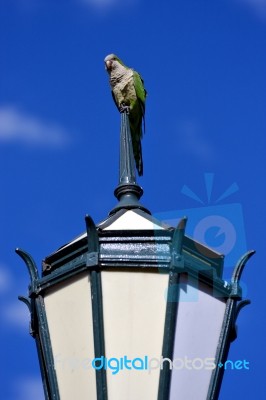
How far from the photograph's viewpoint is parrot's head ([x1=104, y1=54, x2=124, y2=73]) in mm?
4930

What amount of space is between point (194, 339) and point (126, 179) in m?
1.15

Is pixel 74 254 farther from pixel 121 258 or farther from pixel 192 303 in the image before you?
pixel 192 303

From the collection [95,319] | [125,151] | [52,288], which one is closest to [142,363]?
[95,319]

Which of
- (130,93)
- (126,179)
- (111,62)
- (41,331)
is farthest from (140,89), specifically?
(41,331)

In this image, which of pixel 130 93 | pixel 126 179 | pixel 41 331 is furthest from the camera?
pixel 130 93

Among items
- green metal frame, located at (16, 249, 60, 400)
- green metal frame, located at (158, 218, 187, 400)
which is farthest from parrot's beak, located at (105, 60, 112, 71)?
green metal frame, located at (158, 218, 187, 400)

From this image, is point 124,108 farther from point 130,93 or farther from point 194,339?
point 194,339

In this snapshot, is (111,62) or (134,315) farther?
(111,62)

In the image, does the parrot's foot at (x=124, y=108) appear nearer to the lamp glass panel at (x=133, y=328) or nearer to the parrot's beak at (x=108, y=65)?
the parrot's beak at (x=108, y=65)

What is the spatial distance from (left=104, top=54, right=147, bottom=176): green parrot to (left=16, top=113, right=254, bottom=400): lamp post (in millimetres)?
997

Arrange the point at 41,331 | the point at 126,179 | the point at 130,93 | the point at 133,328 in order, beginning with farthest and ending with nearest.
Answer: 1. the point at 130,93
2. the point at 126,179
3. the point at 41,331
4. the point at 133,328

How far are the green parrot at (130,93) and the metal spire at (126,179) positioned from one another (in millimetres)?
60

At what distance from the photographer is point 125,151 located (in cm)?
477

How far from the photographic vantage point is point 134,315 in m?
3.64
